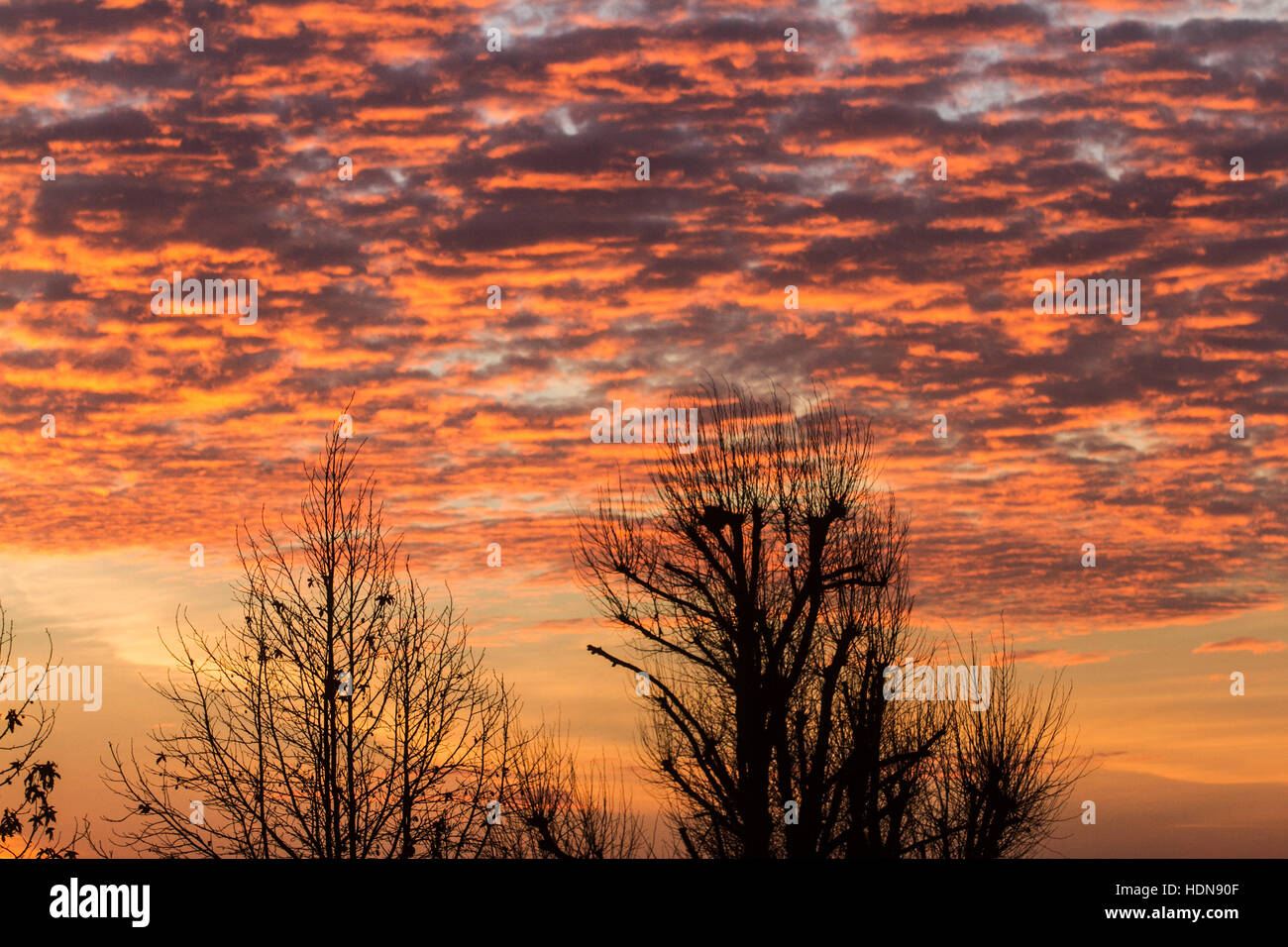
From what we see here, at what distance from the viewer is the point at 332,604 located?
2361 cm

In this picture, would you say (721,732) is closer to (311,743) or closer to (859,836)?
(859,836)

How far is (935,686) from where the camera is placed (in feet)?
101

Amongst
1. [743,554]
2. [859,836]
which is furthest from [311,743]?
[859,836]

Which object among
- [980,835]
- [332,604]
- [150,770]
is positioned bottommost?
[980,835]
